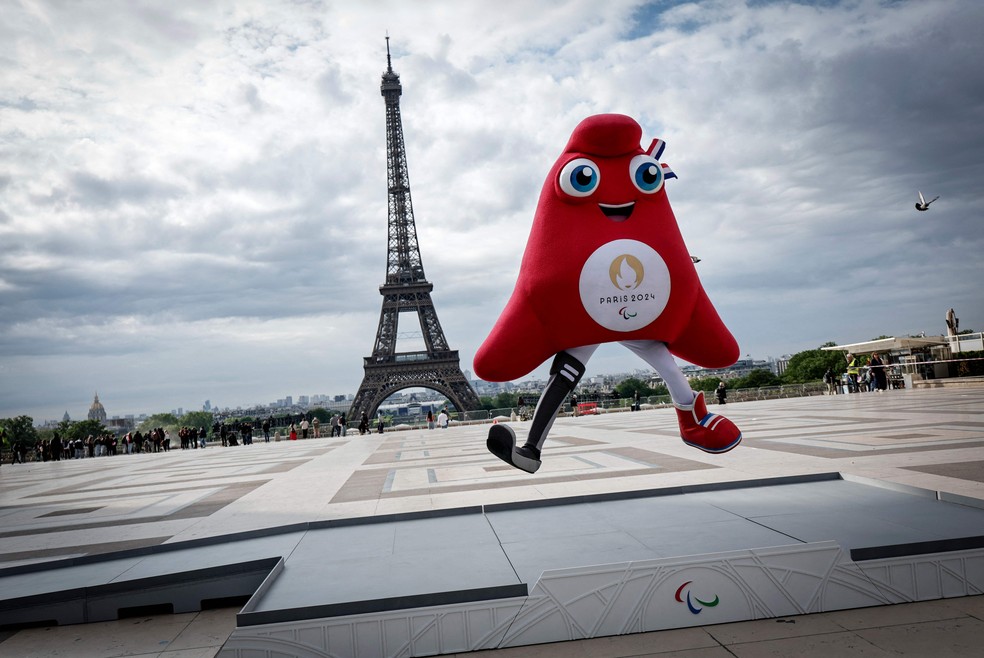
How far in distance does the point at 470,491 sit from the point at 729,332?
404 centimetres

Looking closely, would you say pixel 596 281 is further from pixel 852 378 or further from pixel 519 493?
pixel 852 378

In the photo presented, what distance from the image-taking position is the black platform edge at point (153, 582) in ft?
14.1

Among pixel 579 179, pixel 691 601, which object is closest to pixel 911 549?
pixel 691 601

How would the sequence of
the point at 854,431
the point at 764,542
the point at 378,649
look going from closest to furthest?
the point at 378,649
the point at 764,542
the point at 854,431

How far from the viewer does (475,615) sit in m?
3.35

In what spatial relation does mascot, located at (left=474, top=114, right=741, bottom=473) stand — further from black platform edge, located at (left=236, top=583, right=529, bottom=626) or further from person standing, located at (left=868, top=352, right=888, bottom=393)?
person standing, located at (left=868, top=352, right=888, bottom=393)

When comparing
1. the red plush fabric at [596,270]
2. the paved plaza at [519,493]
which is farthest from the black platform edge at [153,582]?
the red plush fabric at [596,270]

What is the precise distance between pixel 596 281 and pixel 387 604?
2.25 metres

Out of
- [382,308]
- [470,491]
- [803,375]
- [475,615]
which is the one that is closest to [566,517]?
[475,615]

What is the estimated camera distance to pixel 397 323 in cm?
4259

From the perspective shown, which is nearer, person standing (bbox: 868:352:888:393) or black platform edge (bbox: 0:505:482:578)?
black platform edge (bbox: 0:505:482:578)

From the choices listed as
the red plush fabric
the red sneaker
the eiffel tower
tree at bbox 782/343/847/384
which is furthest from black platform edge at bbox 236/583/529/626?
tree at bbox 782/343/847/384

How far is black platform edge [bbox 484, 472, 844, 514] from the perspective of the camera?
18.9ft

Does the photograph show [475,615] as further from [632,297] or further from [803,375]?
[803,375]
